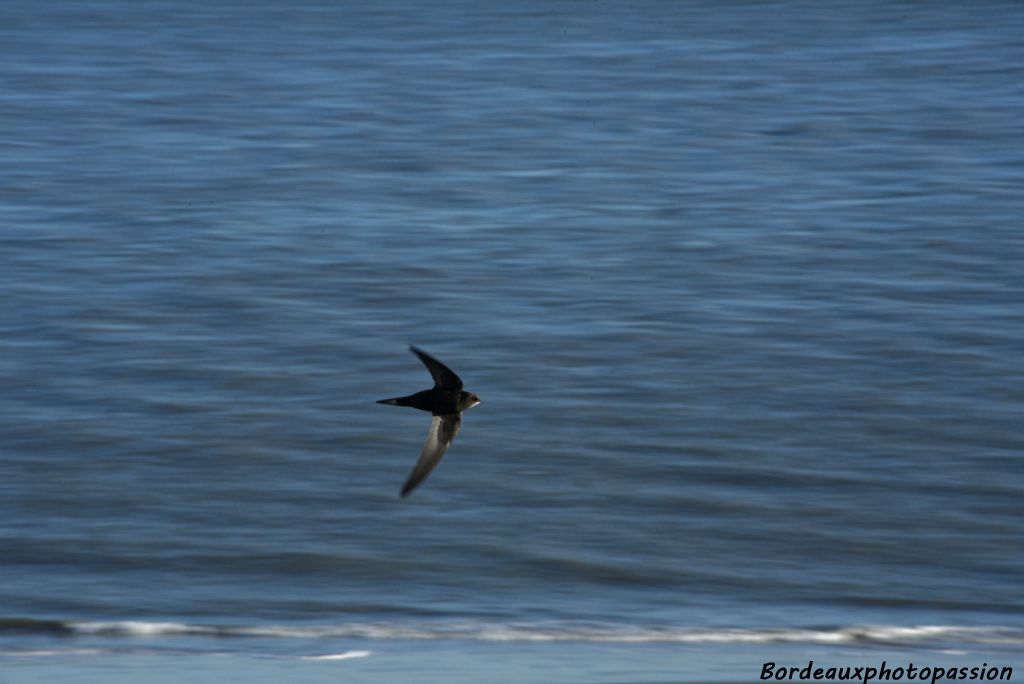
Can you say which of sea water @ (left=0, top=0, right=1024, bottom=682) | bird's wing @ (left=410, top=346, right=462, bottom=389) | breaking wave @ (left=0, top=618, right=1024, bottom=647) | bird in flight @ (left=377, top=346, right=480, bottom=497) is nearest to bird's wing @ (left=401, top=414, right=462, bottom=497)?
bird in flight @ (left=377, top=346, right=480, bottom=497)

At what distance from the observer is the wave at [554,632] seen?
6844mm

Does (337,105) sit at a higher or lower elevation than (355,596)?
higher

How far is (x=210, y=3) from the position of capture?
17109 mm

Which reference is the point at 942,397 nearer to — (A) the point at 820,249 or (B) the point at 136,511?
(A) the point at 820,249

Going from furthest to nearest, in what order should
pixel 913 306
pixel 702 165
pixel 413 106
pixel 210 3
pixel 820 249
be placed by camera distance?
pixel 210 3 → pixel 413 106 → pixel 702 165 → pixel 820 249 → pixel 913 306

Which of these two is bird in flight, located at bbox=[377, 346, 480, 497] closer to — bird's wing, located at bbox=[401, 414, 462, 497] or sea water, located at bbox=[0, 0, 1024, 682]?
bird's wing, located at bbox=[401, 414, 462, 497]

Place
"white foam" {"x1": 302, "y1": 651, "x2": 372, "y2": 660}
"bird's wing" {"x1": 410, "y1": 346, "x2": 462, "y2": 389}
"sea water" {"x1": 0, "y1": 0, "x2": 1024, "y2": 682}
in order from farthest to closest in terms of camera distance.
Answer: "sea water" {"x1": 0, "y1": 0, "x2": 1024, "y2": 682} < "white foam" {"x1": 302, "y1": 651, "x2": 372, "y2": 660} < "bird's wing" {"x1": 410, "y1": 346, "x2": 462, "y2": 389}

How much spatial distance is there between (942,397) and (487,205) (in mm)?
3688

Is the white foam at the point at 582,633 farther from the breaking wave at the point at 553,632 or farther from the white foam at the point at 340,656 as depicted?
the white foam at the point at 340,656

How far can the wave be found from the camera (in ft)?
22.5

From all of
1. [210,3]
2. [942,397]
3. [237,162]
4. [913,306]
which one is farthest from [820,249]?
[210,3]

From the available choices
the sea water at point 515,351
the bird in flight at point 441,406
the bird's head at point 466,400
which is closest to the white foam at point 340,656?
the sea water at point 515,351

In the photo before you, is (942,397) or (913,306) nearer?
(942,397)

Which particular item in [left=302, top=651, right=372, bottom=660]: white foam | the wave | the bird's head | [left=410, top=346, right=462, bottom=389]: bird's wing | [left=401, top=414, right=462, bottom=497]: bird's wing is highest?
[left=410, top=346, right=462, bottom=389]: bird's wing
